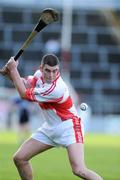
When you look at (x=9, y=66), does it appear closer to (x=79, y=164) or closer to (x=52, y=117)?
(x=52, y=117)

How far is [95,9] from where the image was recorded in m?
51.9

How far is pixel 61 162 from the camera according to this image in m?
22.5

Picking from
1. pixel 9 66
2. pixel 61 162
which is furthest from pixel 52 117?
pixel 61 162

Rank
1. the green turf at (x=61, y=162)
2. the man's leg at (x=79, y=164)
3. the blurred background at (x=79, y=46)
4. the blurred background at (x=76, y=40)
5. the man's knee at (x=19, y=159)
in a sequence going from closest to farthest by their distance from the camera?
the man's leg at (x=79, y=164), the man's knee at (x=19, y=159), the green turf at (x=61, y=162), the blurred background at (x=79, y=46), the blurred background at (x=76, y=40)

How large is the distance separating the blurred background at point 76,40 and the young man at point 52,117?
111 ft

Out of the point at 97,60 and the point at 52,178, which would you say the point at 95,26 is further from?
the point at 52,178

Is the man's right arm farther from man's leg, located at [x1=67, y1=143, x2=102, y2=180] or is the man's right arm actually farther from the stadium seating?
the stadium seating

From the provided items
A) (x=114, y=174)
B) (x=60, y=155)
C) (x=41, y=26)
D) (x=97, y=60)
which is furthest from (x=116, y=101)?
(x=41, y=26)

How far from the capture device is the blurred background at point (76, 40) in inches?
1932

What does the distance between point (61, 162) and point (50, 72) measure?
30.0 ft

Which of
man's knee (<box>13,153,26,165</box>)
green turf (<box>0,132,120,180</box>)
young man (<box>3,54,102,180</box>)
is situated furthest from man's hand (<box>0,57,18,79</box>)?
green turf (<box>0,132,120,180</box>)

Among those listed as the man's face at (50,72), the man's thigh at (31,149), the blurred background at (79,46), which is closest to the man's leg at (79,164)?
the man's thigh at (31,149)

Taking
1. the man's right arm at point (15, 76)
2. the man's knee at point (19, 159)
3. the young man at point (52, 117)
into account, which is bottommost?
the man's knee at point (19, 159)

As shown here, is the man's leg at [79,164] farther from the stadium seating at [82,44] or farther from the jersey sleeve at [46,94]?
the stadium seating at [82,44]
